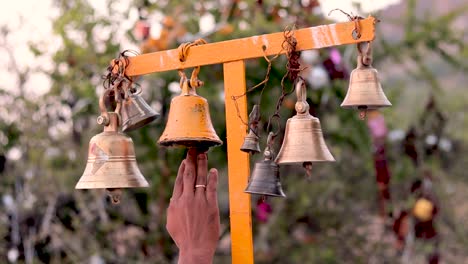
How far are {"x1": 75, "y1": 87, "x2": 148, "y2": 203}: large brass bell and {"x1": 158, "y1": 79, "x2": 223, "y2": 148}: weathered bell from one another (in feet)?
0.73

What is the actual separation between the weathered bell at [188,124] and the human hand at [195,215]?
10 centimetres

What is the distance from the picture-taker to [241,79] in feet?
10.7

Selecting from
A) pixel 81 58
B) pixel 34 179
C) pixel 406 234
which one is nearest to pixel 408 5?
pixel 406 234

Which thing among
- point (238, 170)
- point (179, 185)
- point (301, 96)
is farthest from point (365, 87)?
point (179, 185)

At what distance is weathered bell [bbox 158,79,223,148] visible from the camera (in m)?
3.26

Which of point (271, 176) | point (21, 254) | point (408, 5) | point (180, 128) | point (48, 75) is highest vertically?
point (408, 5)

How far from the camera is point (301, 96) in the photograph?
10.3 ft

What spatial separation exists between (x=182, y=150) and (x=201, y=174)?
4355mm

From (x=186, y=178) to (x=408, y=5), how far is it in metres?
5.44

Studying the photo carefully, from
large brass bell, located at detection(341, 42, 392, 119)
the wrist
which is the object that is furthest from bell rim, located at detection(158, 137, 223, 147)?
large brass bell, located at detection(341, 42, 392, 119)

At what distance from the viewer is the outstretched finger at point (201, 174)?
3.19m

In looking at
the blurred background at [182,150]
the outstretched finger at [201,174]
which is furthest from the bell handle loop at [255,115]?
the blurred background at [182,150]

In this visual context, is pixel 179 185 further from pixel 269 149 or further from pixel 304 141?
pixel 304 141

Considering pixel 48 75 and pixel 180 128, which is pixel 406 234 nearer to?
pixel 48 75
